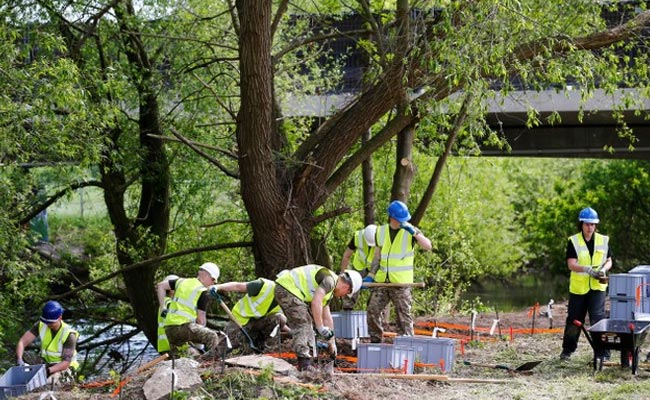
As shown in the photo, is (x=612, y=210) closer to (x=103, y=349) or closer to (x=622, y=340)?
(x=103, y=349)

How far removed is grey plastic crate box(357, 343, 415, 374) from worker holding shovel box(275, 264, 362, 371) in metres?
0.43

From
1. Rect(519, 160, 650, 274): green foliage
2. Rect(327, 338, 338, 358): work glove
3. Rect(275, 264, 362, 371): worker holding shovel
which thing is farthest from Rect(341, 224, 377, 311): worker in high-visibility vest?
Rect(519, 160, 650, 274): green foliage

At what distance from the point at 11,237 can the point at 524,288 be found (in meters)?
27.2

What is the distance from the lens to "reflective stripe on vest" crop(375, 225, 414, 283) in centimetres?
1305

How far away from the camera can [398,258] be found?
514 inches

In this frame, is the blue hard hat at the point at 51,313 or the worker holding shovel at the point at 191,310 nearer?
the worker holding shovel at the point at 191,310

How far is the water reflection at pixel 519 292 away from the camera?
107 feet

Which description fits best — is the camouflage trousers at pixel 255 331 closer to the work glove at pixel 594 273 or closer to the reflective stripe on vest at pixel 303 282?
the reflective stripe on vest at pixel 303 282

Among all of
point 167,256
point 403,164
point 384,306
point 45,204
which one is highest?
point 403,164

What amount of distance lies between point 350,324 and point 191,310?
2.36m

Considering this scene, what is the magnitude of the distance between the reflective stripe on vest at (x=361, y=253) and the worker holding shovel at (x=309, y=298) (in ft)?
9.30

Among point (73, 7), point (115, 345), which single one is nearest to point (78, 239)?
point (115, 345)

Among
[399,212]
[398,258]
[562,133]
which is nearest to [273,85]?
[399,212]

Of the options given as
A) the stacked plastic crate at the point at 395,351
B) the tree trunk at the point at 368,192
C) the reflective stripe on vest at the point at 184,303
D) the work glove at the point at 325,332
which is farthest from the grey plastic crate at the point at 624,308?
the tree trunk at the point at 368,192
